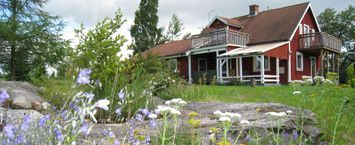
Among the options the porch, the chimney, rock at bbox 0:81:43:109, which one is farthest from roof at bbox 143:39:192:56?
rock at bbox 0:81:43:109

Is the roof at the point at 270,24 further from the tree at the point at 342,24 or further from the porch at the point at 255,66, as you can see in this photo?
the tree at the point at 342,24

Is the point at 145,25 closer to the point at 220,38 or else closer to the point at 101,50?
the point at 220,38

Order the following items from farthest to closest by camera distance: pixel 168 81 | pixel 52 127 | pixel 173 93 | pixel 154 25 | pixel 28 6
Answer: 1. pixel 154 25
2. pixel 28 6
3. pixel 168 81
4. pixel 173 93
5. pixel 52 127

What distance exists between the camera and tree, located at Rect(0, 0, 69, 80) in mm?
10086

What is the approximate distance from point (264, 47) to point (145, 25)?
22651 millimetres

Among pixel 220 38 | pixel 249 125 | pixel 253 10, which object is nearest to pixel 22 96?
pixel 249 125

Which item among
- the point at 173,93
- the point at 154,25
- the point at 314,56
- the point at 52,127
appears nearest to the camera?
the point at 52,127

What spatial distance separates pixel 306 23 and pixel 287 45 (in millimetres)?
4485

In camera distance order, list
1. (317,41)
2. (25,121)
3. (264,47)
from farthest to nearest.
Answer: (317,41) → (264,47) → (25,121)

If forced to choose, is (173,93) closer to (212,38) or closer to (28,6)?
(28,6)

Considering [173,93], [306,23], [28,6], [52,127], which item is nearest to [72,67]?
[173,93]

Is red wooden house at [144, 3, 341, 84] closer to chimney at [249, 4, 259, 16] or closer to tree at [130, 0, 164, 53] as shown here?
chimney at [249, 4, 259, 16]

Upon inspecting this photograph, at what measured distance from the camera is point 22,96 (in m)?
6.29

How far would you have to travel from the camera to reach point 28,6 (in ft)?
36.9
